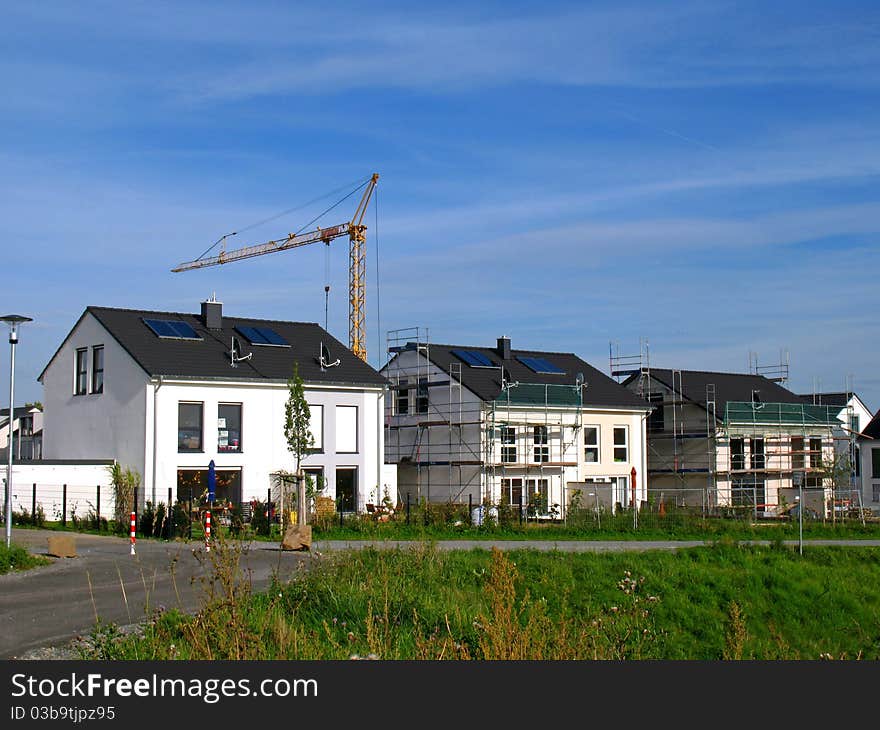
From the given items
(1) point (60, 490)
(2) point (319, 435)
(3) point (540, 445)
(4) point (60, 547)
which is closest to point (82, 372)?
(1) point (60, 490)

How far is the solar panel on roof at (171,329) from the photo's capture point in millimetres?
35875

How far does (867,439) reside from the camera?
182 ft

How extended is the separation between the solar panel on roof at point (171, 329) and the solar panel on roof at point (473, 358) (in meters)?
12.1

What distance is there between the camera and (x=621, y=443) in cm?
4547

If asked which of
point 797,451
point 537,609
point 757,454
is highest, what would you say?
point 797,451

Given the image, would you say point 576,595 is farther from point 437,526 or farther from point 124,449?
point 124,449

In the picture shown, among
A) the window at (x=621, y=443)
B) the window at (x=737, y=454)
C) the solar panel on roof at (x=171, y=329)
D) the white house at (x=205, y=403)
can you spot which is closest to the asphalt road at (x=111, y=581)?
the white house at (x=205, y=403)

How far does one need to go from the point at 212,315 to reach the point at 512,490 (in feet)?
44.8


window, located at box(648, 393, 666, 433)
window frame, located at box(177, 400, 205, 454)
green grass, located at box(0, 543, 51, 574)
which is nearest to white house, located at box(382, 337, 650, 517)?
window, located at box(648, 393, 666, 433)

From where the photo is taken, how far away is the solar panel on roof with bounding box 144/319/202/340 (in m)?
35.9

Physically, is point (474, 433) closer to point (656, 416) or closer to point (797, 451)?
point (656, 416)

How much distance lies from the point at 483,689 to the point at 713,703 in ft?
4.38

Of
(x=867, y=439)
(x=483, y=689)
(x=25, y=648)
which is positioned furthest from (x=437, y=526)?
(x=867, y=439)

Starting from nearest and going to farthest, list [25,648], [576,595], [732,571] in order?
1. [25,648]
2. [576,595]
3. [732,571]
